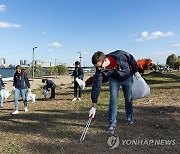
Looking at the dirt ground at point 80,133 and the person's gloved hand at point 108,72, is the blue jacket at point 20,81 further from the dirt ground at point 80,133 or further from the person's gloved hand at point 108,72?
the person's gloved hand at point 108,72

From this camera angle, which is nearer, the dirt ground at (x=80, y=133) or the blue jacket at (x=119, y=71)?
the dirt ground at (x=80, y=133)

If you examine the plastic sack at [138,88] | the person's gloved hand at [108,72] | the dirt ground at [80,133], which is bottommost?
the dirt ground at [80,133]

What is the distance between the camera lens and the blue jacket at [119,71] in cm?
537

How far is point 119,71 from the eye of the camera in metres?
5.56

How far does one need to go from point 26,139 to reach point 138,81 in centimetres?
268

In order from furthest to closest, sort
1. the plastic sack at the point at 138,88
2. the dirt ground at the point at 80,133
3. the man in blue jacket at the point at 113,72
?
the plastic sack at the point at 138,88
the man in blue jacket at the point at 113,72
the dirt ground at the point at 80,133

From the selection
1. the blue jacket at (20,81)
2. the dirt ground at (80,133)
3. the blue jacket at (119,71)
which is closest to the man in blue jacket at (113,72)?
the blue jacket at (119,71)

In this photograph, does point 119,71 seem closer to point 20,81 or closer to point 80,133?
point 80,133

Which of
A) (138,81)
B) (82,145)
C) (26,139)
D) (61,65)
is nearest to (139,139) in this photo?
(82,145)

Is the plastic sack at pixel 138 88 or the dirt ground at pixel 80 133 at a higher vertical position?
the plastic sack at pixel 138 88

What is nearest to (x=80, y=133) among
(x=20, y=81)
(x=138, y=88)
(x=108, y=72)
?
(x=108, y=72)

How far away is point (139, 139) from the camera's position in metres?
5.41

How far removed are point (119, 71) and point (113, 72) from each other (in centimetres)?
13

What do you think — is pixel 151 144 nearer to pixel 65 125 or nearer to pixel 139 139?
pixel 139 139
